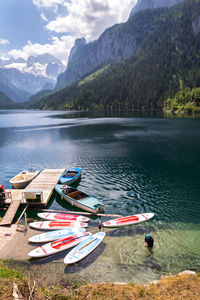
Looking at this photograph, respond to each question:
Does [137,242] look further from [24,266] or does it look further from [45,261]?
[24,266]

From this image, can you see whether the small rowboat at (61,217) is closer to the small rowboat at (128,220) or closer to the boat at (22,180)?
the small rowboat at (128,220)

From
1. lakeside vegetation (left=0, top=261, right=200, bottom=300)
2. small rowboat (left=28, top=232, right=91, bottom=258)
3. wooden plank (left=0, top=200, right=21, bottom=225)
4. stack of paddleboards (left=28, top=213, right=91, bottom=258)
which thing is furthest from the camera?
wooden plank (left=0, top=200, right=21, bottom=225)

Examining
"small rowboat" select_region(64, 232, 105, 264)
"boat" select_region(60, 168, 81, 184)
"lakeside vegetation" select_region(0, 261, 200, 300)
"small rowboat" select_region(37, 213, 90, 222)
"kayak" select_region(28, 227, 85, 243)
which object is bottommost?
"small rowboat" select_region(37, 213, 90, 222)

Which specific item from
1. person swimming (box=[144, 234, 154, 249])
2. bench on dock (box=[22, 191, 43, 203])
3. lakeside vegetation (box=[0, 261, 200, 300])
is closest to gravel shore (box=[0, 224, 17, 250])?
bench on dock (box=[22, 191, 43, 203])

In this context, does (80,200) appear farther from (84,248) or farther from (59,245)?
(84,248)

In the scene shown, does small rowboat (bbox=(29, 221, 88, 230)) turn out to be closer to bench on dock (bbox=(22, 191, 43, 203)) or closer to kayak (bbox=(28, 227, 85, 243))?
kayak (bbox=(28, 227, 85, 243))

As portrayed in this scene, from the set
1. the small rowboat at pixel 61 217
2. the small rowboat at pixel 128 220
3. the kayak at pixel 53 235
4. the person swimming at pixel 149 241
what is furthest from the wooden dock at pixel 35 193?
the person swimming at pixel 149 241

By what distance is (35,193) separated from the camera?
99.3 feet

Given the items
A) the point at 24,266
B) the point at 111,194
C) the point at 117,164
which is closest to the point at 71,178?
the point at 111,194

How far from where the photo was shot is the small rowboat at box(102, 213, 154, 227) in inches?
961

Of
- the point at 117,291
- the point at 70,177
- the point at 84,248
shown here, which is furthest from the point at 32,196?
the point at 117,291

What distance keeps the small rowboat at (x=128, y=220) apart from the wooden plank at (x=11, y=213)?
42.1 feet

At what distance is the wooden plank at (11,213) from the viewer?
84.1 feet

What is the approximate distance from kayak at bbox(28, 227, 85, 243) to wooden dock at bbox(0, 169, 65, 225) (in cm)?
601
